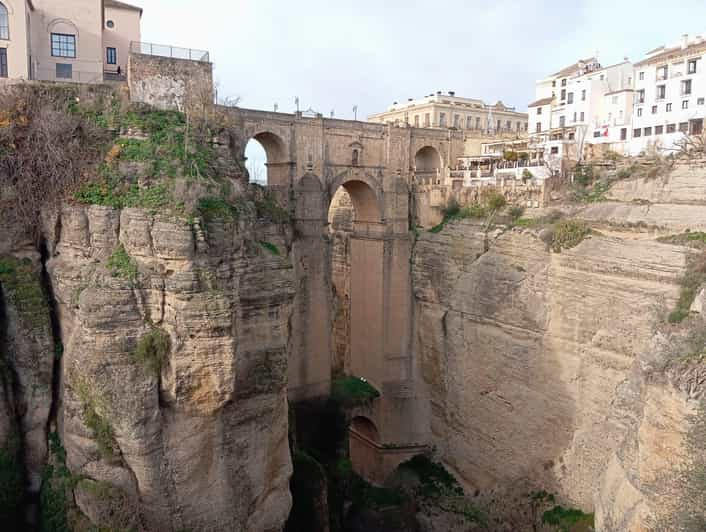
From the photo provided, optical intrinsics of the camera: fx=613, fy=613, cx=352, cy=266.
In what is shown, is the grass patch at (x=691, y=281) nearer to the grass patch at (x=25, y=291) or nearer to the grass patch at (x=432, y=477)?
the grass patch at (x=432, y=477)

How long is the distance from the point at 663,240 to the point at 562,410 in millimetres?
5669

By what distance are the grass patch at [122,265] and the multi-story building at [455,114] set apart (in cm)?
2824

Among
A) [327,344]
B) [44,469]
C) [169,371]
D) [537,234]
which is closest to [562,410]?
[537,234]

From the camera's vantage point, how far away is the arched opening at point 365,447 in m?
24.6

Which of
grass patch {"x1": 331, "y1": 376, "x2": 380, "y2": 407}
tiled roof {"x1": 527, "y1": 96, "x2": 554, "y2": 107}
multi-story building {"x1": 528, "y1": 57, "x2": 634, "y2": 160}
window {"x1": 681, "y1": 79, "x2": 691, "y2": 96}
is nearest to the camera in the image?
grass patch {"x1": 331, "y1": 376, "x2": 380, "y2": 407}

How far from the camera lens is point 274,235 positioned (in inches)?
549

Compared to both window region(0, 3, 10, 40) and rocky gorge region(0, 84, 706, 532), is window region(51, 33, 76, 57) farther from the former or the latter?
rocky gorge region(0, 84, 706, 532)

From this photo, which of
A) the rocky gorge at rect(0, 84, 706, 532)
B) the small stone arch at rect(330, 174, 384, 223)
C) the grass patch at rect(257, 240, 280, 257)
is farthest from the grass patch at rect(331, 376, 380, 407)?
the grass patch at rect(257, 240, 280, 257)

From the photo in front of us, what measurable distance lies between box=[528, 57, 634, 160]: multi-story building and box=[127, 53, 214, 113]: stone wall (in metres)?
16.7

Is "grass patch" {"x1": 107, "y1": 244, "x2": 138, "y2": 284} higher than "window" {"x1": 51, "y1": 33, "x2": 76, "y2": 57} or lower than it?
lower

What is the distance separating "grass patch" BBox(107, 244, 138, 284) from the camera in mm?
10938

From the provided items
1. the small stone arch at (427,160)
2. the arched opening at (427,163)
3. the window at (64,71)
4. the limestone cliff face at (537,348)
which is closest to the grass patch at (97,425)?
the limestone cliff face at (537,348)

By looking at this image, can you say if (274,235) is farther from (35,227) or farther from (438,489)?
(438,489)

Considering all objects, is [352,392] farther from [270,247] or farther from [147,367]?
[147,367]
